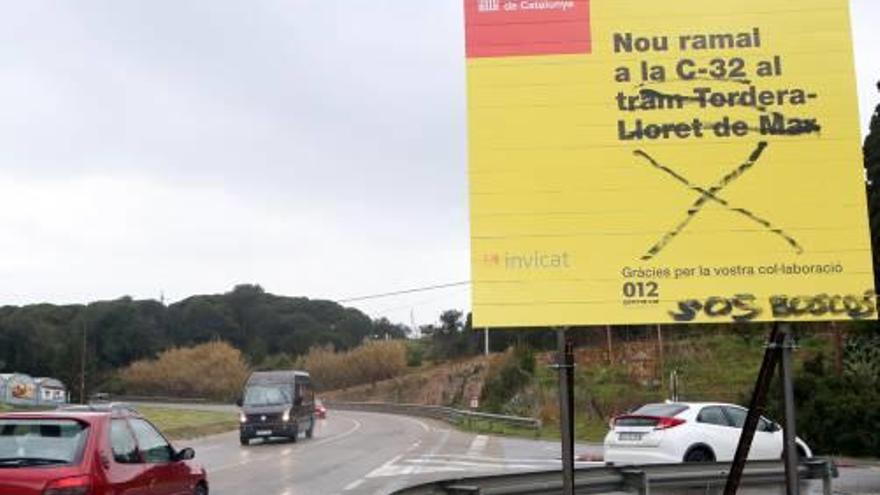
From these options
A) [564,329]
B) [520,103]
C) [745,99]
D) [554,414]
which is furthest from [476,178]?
[554,414]

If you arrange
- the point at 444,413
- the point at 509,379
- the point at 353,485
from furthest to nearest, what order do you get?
the point at 509,379
the point at 444,413
the point at 353,485

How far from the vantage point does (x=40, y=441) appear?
359 inches

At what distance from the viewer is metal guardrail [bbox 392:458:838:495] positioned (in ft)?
31.0

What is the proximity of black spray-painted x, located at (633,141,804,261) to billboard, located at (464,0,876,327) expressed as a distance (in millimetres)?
10

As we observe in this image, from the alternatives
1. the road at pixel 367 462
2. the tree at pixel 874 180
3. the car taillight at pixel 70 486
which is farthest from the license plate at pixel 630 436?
the tree at pixel 874 180

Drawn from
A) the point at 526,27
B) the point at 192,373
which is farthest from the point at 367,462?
the point at 192,373

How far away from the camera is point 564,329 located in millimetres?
6141

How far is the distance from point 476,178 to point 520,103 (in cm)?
54

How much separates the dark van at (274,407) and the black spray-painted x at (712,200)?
3301 cm

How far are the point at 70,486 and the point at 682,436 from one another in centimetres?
1245

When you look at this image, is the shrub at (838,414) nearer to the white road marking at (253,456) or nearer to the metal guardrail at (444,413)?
the white road marking at (253,456)

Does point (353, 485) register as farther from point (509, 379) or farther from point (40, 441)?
point (509, 379)

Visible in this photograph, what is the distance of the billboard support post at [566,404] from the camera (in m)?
6.16

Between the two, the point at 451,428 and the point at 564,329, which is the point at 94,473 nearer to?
the point at 564,329
